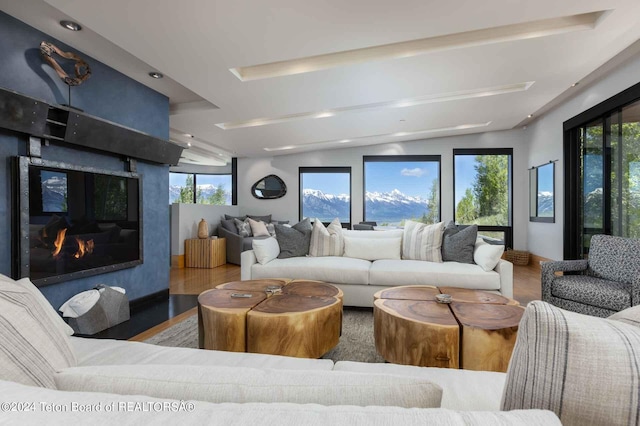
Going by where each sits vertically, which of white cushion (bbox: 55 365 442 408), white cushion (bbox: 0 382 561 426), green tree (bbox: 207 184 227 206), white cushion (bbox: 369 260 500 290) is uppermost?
green tree (bbox: 207 184 227 206)

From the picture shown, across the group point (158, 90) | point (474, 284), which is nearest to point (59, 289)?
point (158, 90)

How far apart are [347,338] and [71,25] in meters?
3.23

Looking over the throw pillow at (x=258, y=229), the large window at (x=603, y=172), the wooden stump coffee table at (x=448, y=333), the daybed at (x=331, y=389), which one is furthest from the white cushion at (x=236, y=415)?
the throw pillow at (x=258, y=229)

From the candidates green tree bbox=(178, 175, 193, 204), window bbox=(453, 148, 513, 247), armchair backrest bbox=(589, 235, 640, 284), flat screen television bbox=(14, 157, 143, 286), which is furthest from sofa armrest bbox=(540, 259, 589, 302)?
green tree bbox=(178, 175, 193, 204)

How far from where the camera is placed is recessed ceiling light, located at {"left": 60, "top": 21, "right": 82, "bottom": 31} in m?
2.44

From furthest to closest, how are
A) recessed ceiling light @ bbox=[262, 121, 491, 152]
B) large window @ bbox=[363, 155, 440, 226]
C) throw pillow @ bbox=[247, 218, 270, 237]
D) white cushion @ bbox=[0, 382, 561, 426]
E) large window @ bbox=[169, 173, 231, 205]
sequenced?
1. large window @ bbox=[169, 173, 231, 205]
2. large window @ bbox=[363, 155, 440, 226]
3. throw pillow @ bbox=[247, 218, 270, 237]
4. recessed ceiling light @ bbox=[262, 121, 491, 152]
5. white cushion @ bbox=[0, 382, 561, 426]

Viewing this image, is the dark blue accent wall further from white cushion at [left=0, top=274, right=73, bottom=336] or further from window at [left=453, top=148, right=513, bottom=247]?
window at [left=453, top=148, right=513, bottom=247]

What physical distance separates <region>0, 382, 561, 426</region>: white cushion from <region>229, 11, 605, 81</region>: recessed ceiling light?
305 centimetres

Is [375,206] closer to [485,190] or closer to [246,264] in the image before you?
[485,190]

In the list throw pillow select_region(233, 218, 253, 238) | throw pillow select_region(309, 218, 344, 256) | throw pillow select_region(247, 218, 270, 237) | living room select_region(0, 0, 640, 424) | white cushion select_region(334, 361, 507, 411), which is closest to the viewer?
white cushion select_region(334, 361, 507, 411)

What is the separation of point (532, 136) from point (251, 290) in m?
6.50

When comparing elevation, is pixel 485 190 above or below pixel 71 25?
below

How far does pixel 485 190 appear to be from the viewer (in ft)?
23.4

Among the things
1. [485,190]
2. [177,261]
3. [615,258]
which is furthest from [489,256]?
[177,261]
